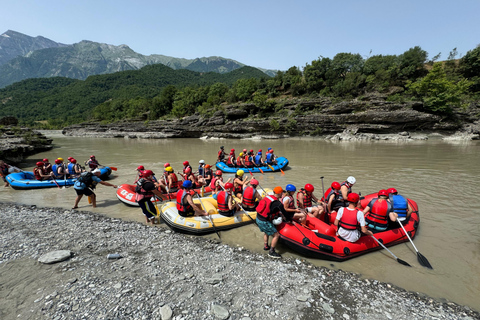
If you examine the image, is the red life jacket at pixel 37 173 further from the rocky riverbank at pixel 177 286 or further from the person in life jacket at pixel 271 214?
the person in life jacket at pixel 271 214

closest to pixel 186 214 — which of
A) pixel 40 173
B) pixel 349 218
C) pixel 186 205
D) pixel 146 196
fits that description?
pixel 186 205

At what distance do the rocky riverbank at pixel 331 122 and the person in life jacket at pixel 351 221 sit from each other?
2669cm

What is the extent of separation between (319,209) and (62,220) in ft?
24.9

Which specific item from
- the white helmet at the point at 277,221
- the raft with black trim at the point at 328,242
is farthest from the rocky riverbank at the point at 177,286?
the white helmet at the point at 277,221

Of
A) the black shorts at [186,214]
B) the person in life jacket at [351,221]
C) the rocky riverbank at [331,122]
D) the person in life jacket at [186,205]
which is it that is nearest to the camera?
the person in life jacket at [351,221]

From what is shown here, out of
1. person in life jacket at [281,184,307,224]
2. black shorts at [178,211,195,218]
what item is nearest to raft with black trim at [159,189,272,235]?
black shorts at [178,211,195,218]

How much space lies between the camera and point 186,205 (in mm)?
5715

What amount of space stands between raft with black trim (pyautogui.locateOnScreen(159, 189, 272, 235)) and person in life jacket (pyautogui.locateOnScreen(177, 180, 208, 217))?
0.41 ft

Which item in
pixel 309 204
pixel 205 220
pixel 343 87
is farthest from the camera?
pixel 343 87

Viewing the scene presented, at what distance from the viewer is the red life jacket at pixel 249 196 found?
590 cm

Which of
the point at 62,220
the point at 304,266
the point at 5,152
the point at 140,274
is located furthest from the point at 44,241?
the point at 5,152

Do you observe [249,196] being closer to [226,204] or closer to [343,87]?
[226,204]

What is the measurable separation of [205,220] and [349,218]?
11.8 ft

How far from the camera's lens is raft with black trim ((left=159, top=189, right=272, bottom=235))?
558 centimetres
